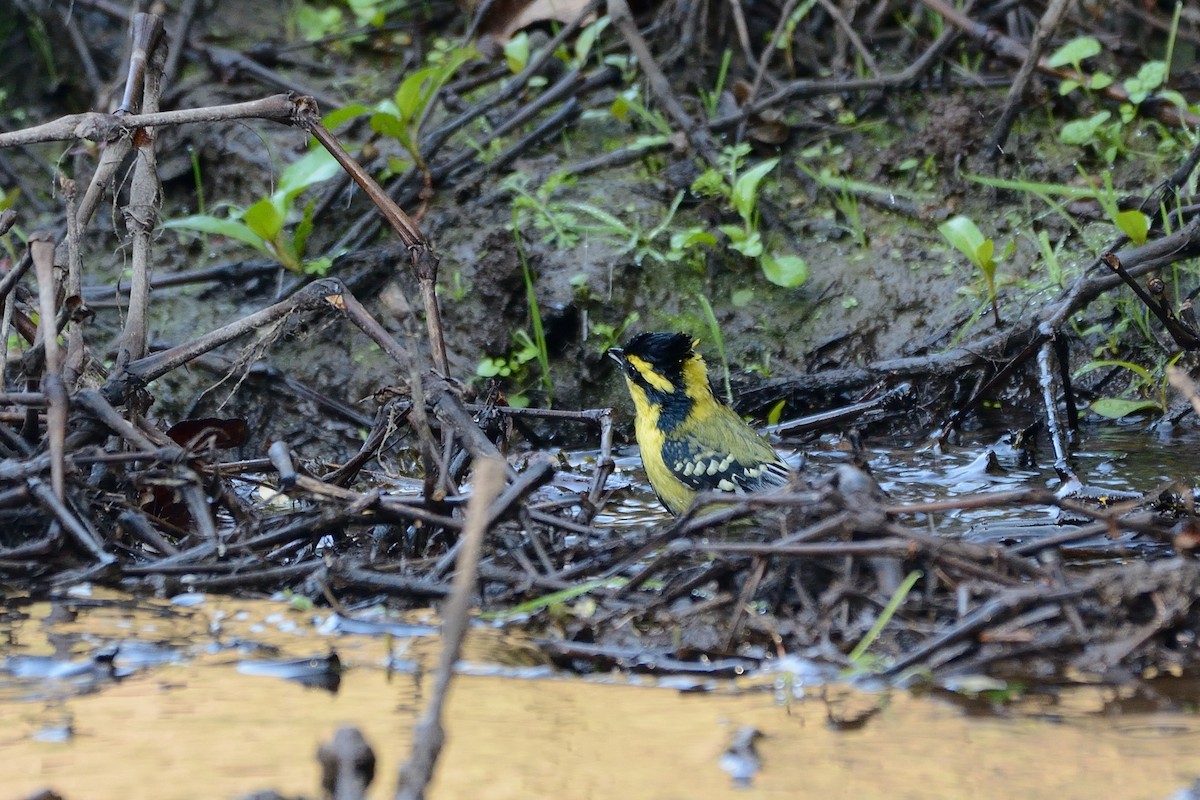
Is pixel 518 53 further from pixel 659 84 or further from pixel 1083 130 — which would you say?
pixel 1083 130

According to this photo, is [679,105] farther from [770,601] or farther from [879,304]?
[770,601]

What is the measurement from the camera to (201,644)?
11.2ft

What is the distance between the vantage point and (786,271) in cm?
634

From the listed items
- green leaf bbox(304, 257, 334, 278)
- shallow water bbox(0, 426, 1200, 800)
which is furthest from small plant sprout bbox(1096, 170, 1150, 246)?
green leaf bbox(304, 257, 334, 278)

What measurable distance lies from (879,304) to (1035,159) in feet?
4.13

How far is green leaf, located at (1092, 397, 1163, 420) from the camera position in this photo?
570 cm

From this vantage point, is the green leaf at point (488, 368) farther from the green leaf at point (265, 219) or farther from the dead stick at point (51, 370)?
the dead stick at point (51, 370)

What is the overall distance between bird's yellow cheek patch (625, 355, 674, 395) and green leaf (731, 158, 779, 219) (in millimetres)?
1246

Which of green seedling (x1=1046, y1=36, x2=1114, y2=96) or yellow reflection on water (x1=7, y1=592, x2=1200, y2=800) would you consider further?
green seedling (x1=1046, y1=36, x2=1114, y2=96)

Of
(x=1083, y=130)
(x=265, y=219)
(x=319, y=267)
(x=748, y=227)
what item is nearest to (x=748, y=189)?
(x=748, y=227)

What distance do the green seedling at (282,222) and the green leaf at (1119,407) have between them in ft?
12.0

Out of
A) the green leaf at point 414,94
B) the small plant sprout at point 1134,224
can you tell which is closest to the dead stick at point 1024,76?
the small plant sprout at point 1134,224

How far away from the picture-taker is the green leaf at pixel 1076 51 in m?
6.66

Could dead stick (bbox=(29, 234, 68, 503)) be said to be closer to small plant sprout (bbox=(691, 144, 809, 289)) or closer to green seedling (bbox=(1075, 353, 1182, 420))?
small plant sprout (bbox=(691, 144, 809, 289))
